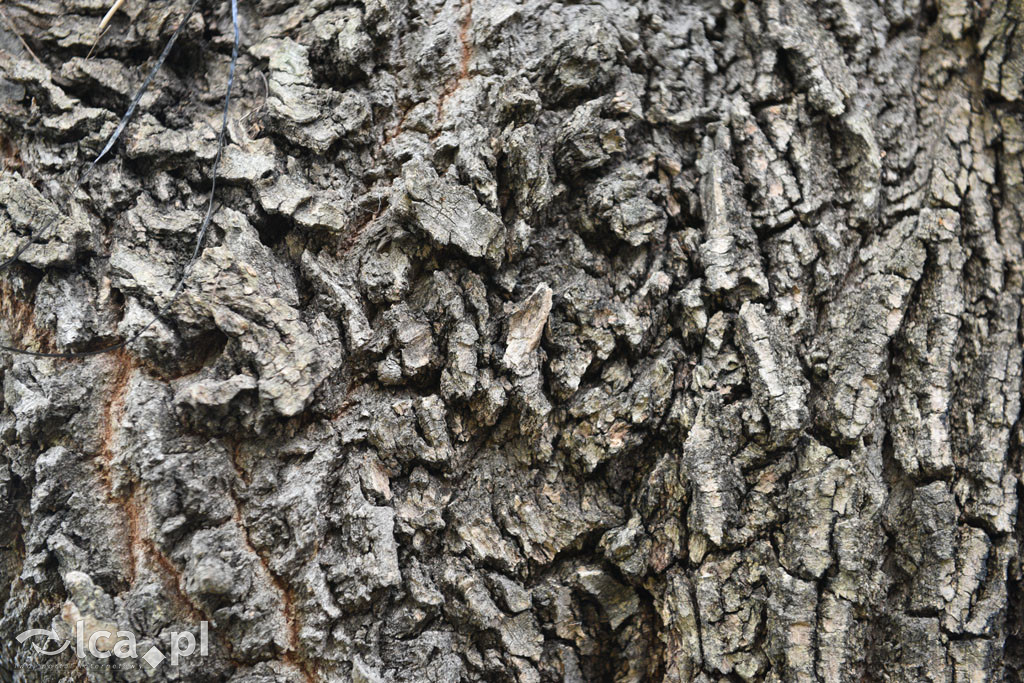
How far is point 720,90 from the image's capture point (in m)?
1.70

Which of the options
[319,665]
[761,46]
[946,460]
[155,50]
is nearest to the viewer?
[319,665]

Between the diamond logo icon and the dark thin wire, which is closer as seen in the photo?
the diamond logo icon

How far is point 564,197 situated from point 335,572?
991mm

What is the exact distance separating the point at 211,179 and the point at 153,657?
1006 mm

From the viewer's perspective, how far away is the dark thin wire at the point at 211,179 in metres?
1.37

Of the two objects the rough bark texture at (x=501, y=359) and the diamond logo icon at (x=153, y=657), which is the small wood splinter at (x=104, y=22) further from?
the diamond logo icon at (x=153, y=657)

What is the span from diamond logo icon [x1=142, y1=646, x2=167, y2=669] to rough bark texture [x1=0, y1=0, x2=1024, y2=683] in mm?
43

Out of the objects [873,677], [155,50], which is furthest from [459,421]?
[155,50]

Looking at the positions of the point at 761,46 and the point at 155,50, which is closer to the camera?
the point at 155,50

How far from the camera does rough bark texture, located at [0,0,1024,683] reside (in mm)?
1336

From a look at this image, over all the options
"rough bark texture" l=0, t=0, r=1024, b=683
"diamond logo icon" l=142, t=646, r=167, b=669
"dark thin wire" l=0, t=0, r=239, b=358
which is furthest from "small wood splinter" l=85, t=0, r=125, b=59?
"diamond logo icon" l=142, t=646, r=167, b=669

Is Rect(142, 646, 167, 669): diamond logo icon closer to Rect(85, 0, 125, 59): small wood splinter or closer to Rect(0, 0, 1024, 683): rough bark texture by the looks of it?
Rect(0, 0, 1024, 683): rough bark texture

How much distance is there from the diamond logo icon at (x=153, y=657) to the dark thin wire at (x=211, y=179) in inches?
24.1

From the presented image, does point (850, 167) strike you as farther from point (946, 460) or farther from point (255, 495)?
point (255, 495)
